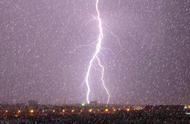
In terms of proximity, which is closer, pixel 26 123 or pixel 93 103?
pixel 26 123

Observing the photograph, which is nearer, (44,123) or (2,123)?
(2,123)

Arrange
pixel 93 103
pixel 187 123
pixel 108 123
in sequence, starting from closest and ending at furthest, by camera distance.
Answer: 1. pixel 187 123
2. pixel 108 123
3. pixel 93 103

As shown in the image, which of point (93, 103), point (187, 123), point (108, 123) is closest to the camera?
point (187, 123)

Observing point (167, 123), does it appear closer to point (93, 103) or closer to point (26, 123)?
point (26, 123)

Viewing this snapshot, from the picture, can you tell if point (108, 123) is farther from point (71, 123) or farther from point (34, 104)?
point (34, 104)

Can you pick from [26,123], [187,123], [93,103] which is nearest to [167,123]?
[187,123]

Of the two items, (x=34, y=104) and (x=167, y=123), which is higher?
(x=34, y=104)

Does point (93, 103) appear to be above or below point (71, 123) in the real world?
above

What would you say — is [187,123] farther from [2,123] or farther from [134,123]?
[2,123]

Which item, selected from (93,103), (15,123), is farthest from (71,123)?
(93,103)
